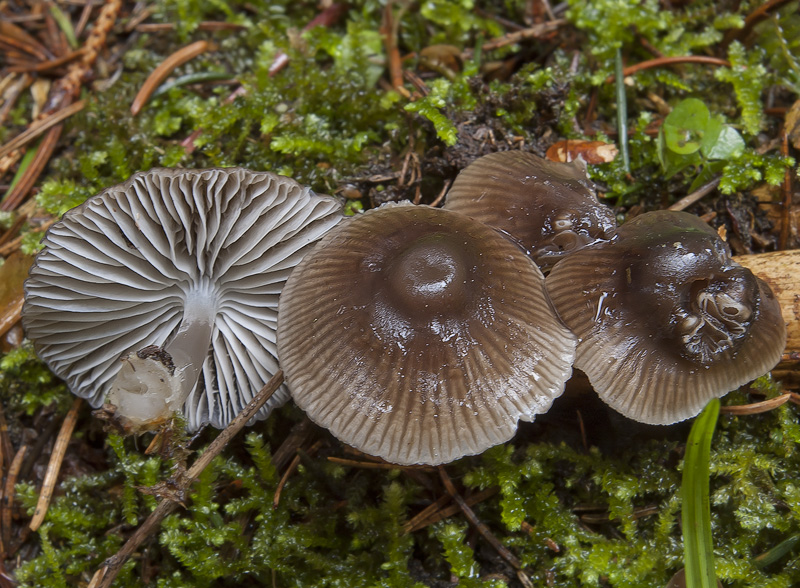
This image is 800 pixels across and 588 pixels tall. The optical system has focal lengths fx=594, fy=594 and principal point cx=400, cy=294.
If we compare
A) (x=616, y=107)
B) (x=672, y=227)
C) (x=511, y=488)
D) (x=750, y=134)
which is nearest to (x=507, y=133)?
(x=616, y=107)

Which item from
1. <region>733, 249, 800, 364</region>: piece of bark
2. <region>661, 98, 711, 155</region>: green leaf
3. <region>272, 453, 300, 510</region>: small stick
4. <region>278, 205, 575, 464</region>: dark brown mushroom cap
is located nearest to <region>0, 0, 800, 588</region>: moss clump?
<region>272, 453, 300, 510</region>: small stick

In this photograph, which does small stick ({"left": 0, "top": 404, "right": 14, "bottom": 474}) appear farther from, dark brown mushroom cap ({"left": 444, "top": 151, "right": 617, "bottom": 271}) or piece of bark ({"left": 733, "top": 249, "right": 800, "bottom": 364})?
piece of bark ({"left": 733, "top": 249, "right": 800, "bottom": 364})

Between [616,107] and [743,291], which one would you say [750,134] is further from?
[743,291]

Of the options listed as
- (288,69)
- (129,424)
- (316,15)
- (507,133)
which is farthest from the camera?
(316,15)

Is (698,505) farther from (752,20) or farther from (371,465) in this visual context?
(752,20)

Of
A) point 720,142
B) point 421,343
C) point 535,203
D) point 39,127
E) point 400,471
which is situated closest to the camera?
point 421,343

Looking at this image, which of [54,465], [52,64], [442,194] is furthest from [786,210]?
[52,64]

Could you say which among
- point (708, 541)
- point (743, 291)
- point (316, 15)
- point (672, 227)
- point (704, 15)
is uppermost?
point (316, 15)
